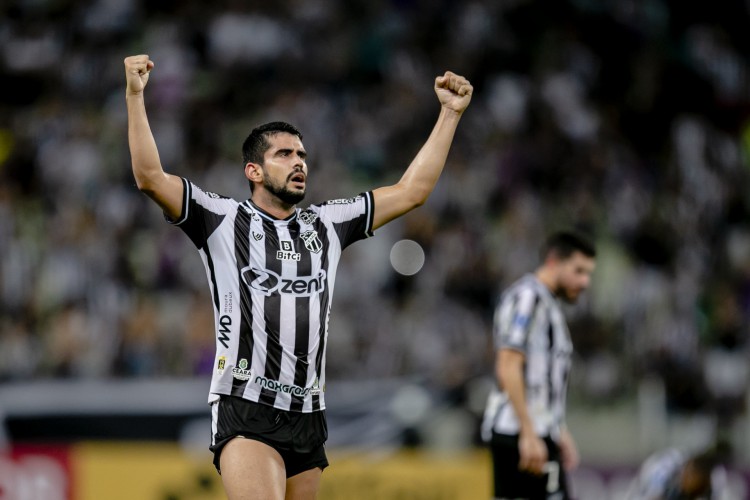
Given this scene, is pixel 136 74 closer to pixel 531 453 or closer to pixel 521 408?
pixel 521 408

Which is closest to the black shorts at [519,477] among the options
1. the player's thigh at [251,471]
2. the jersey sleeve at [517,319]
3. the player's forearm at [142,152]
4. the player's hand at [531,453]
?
the player's hand at [531,453]

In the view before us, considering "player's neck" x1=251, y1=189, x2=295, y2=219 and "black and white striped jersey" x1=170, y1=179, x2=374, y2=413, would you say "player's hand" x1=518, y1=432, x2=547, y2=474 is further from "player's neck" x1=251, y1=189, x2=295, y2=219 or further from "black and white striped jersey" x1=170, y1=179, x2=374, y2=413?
"player's neck" x1=251, y1=189, x2=295, y2=219

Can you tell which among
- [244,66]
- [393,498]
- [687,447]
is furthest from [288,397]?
[244,66]

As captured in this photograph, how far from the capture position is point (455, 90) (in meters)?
6.47

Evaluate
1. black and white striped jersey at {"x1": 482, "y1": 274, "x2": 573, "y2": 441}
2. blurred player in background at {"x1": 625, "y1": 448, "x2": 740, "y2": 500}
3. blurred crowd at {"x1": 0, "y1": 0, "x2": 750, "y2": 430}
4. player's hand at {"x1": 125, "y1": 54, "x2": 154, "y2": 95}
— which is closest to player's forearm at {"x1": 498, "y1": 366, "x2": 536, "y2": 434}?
black and white striped jersey at {"x1": 482, "y1": 274, "x2": 573, "y2": 441}

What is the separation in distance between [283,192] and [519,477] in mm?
2901

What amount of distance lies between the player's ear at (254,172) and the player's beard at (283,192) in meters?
0.04

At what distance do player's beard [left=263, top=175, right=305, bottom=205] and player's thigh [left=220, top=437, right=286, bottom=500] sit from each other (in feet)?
3.77

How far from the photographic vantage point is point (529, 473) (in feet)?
25.6

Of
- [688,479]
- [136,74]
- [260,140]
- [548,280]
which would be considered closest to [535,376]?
[548,280]

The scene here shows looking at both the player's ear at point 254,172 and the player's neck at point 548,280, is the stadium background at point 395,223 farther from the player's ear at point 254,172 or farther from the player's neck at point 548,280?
the player's ear at point 254,172

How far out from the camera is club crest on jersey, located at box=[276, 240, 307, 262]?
231 inches

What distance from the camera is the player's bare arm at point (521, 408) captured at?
24.8ft

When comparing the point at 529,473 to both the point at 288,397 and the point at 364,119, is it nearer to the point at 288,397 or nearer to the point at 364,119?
the point at 288,397
